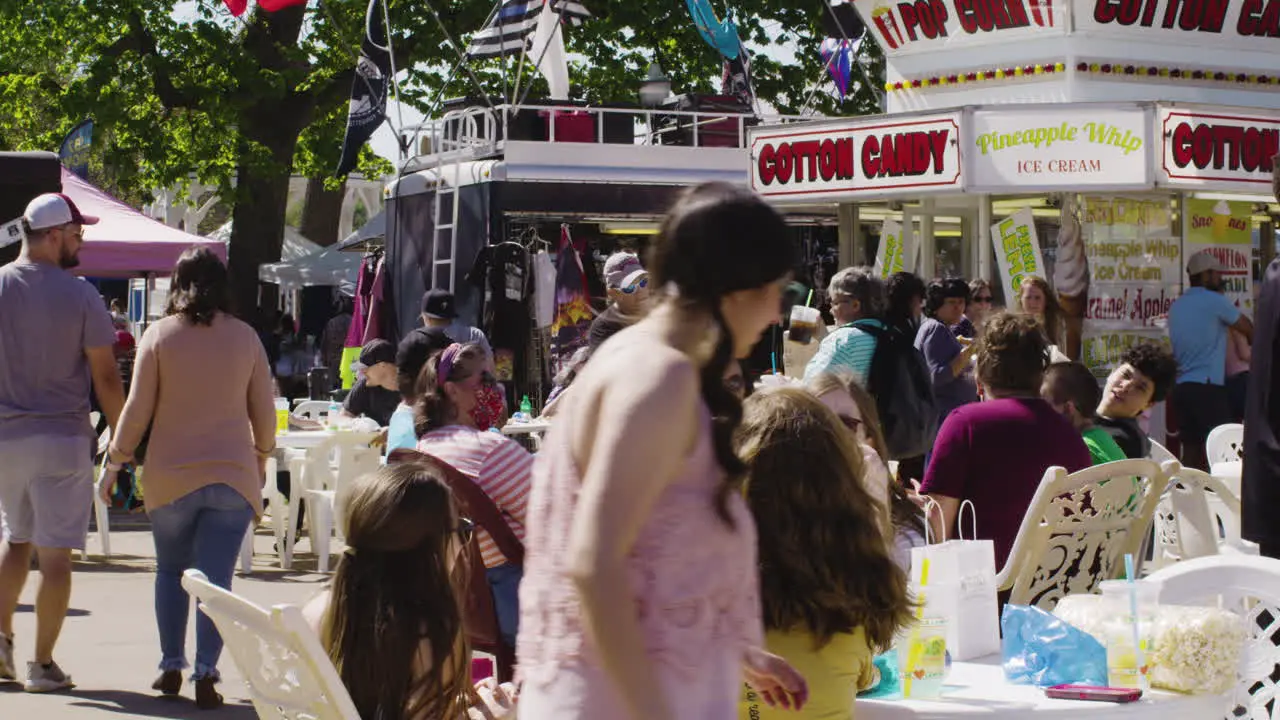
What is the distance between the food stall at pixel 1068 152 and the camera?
11.4m

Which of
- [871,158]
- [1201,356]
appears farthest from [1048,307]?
[871,158]

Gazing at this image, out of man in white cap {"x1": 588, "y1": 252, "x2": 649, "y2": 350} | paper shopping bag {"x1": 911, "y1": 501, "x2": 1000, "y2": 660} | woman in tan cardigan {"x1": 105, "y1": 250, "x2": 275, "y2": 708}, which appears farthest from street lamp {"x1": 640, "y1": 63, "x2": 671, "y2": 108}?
paper shopping bag {"x1": 911, "y1": 501, "x2": 1000, "y2": 660}

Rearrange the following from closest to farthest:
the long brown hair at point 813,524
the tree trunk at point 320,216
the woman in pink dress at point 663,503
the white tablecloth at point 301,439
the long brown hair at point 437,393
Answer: the woman in pink dress at point 663,503 → the long brown hair at point 813,524 → the long brown hair at point 437,393 → the white tablecloth at point 301,439 → the tree trunk at point 320,216

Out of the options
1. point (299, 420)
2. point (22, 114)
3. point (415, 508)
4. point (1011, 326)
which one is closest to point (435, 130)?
point (299, 420)

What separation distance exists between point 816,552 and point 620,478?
1145 mm

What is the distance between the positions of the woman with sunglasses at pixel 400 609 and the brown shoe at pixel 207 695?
2737mm

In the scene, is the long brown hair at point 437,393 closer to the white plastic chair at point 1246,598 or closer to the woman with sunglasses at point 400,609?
the woman with sunglasses at point 400,609

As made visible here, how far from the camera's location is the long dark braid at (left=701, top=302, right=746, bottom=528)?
2.30m

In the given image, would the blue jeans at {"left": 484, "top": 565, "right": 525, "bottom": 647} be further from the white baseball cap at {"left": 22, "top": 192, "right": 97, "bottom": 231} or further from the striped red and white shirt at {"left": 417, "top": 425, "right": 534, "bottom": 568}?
the white baseball cap at {"left": 22, "top": 192, "right": 97, "bottom": 231}

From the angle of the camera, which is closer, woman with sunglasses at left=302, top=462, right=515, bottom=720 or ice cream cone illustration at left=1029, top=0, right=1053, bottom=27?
woman with sunglasses at left=302, top=462, right=515, bottom=720

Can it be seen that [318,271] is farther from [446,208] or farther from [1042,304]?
[1042,304]

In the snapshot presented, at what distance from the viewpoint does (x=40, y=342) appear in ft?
21.7

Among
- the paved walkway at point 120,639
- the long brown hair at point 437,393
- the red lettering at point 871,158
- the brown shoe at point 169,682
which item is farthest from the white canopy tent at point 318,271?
the long brown hair at point 437,393

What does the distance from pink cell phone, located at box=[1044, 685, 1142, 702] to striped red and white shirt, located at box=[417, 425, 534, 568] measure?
6.34 feet
